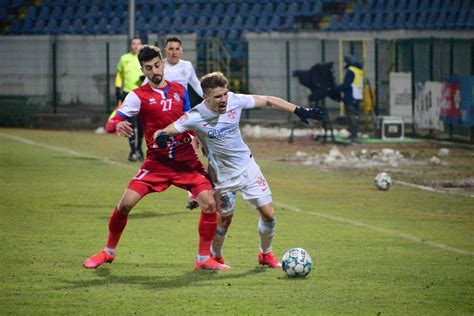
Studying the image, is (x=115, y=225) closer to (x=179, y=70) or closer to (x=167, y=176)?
(x=167, y=176)

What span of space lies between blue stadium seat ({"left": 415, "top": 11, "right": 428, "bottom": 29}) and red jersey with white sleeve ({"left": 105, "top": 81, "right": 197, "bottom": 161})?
25991mm

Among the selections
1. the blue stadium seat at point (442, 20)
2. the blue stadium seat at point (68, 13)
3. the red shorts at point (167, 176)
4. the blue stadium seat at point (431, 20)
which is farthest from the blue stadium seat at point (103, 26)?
the red shorts at point (167, 176)

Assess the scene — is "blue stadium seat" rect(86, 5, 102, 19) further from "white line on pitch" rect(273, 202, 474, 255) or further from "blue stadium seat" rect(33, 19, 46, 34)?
"white line on pitch" rect(273, 202, 474, 255)

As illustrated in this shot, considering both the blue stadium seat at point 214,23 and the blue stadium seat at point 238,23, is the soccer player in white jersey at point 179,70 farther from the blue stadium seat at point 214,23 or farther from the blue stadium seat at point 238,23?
the blue stadium seat at point 214,23

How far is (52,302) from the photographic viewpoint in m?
8.88

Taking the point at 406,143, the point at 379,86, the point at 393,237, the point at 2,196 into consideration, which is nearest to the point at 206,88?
the point at 393,237

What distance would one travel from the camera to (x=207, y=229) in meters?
10.4

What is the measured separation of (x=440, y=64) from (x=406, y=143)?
98.6 inches

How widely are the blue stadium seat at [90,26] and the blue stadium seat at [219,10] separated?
397 centimetres

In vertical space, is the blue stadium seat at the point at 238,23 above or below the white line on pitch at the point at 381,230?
above

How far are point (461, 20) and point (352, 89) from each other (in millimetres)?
9152

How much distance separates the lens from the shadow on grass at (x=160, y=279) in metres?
9.68

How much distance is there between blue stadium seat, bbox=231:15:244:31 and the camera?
122 feet

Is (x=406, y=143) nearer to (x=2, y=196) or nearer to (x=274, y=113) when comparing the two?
(x=274, y=113)
